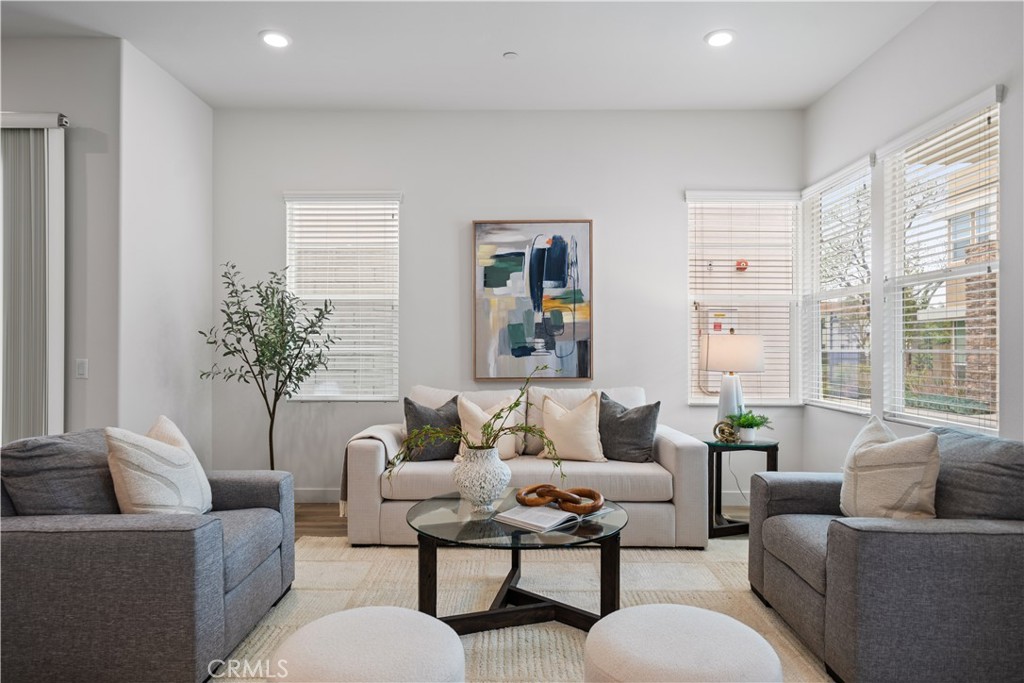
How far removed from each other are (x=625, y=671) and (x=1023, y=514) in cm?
154

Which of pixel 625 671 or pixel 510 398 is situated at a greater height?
pixel 510 398

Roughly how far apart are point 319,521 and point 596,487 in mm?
1847

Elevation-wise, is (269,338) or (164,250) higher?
(164,250)

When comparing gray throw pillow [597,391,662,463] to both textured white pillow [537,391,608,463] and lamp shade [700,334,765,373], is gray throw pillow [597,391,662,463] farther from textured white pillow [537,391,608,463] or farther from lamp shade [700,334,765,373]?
lamp shade [700,334,765,373]

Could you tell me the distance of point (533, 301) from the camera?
4.29 m

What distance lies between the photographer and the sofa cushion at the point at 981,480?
1998 millimetres

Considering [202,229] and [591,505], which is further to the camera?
[202,229]

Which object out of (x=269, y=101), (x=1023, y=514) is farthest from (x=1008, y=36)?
(x=269, y=101)

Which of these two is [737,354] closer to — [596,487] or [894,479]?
[596,487]

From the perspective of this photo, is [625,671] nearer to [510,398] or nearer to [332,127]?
[510,398]

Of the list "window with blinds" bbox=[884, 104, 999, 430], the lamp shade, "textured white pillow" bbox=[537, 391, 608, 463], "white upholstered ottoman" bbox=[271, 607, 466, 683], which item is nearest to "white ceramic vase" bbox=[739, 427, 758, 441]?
the lamp shade

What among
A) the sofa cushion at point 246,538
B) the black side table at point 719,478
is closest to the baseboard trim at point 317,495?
the sofa cushion at point 246,538

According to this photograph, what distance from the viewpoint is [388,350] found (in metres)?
4.38

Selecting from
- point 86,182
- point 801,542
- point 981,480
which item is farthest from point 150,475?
point 981,480
